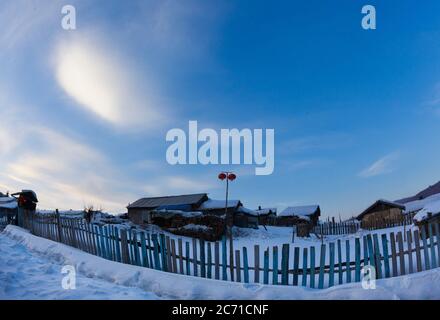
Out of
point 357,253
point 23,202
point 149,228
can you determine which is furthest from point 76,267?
point 149,228

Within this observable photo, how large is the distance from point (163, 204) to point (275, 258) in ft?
110

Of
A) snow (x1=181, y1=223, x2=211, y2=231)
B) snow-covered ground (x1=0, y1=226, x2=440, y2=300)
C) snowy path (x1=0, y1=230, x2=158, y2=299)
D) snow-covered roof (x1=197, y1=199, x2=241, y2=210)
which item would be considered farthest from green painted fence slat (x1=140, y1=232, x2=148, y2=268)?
snow-covered roof (x1=197, y1=199, x2=241, y2=210)

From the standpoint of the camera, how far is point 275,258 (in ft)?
20.0

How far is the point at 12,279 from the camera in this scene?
544 cm

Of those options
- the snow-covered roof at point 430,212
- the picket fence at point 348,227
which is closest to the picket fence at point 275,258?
the snow-covered roof at point 430,212

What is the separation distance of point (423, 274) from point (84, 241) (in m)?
9.10

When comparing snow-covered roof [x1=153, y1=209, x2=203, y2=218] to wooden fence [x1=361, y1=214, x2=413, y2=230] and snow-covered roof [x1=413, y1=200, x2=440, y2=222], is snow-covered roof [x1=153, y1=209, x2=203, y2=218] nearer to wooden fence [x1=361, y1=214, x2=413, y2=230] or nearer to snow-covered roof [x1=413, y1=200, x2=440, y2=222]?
snow-covered roof [x1=413, y1=200, x2=440, y2=222]

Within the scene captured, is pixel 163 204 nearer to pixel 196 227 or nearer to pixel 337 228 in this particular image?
pixel 196 227

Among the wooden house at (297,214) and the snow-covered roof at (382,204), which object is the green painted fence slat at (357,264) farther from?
the wooden house at (297,214)

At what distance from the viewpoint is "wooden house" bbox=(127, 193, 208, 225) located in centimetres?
3822

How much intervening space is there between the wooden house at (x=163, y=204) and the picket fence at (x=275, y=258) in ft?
91.9

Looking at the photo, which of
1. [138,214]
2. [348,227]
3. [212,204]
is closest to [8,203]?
[138,214]

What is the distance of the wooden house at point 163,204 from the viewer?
38.2 meters
